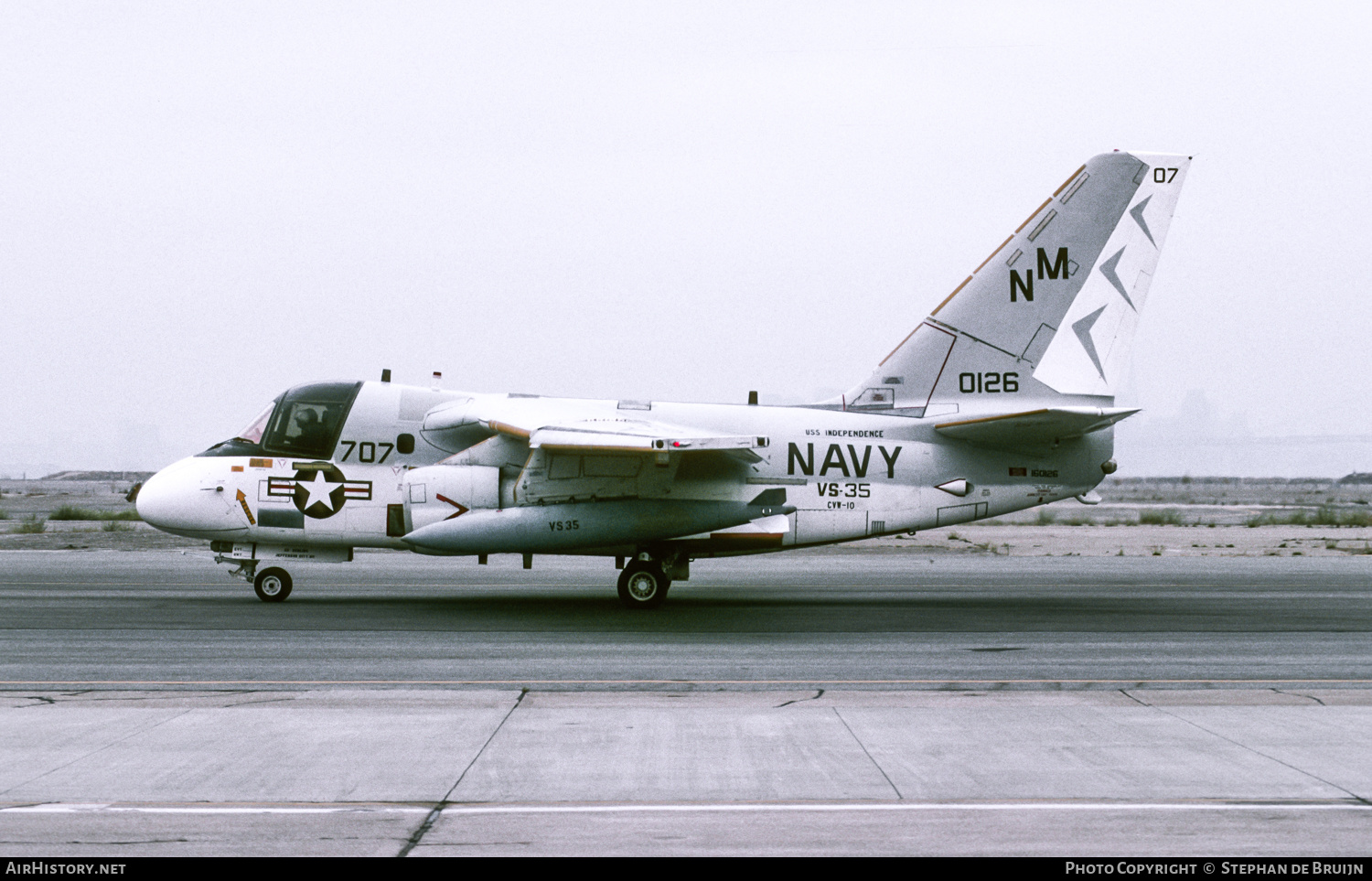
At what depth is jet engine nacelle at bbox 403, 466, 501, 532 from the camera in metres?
18.6

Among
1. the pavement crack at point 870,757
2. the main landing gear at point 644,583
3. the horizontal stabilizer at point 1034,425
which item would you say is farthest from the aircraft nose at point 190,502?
the pavement crack at point 870,757

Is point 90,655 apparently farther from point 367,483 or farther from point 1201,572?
point 1201,572

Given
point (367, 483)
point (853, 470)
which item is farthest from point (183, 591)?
point (853, 470)

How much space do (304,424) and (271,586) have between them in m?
2.59

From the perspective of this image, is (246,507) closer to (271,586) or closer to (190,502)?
(190,502)

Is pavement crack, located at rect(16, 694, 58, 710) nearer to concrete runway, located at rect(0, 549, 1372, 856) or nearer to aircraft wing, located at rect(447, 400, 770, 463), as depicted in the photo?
concrete runway, located at rect(0, 549, 1372, 856)

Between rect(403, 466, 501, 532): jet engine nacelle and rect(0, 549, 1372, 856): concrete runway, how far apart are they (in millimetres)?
1474

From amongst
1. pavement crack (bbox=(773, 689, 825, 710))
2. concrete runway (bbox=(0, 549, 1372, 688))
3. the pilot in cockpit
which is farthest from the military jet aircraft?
pavement crack (bbox=(773, 689, 825, 710))

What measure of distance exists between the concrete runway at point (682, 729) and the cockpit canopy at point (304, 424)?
258 cm

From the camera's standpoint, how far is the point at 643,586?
61.0ft

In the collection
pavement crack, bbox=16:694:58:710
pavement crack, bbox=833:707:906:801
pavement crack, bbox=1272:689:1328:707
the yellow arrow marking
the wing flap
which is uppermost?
the wing flap

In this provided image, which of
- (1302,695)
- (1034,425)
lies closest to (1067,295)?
(1034,425)

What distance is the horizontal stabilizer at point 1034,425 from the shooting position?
1845 cm

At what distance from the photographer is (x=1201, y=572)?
1034 inches
